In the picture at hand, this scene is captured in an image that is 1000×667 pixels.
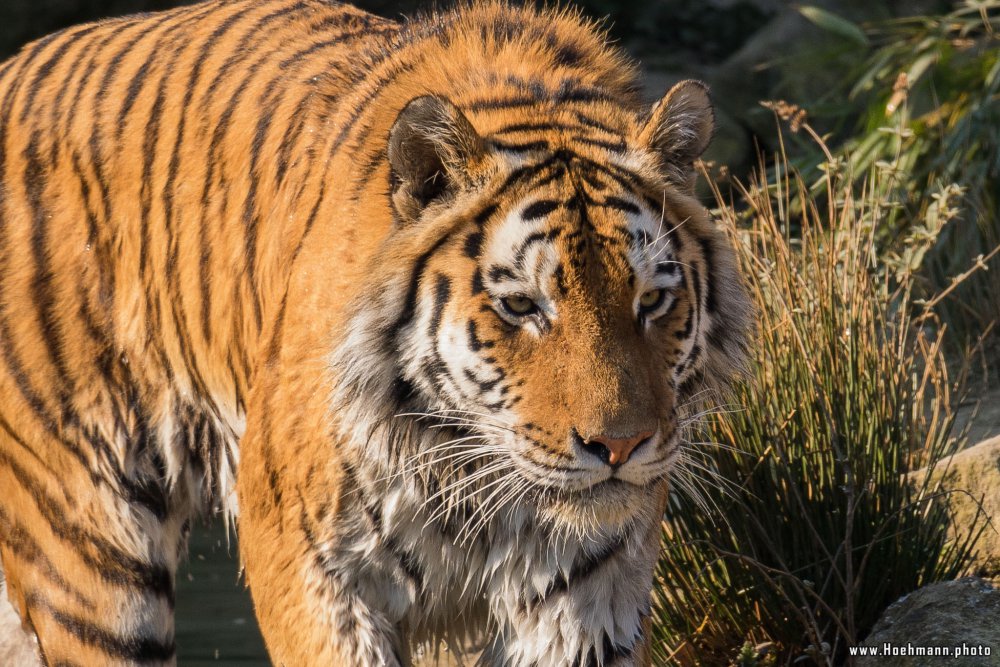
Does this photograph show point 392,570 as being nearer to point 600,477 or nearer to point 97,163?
point 600,477

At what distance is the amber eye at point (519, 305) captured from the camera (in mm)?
2377

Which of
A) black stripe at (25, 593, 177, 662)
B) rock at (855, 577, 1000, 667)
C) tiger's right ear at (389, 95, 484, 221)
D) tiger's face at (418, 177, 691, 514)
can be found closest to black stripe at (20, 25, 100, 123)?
black stripe at (25, 593, 177, 662)

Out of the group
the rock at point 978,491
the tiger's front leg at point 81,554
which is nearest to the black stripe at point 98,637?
the tiger's front leg at point 81,554

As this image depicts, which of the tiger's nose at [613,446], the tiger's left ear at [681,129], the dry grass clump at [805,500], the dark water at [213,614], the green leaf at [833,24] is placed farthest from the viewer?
the green leaf at [833,24]

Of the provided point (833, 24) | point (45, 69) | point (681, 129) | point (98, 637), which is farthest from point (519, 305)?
point (833, 24)

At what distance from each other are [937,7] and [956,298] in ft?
11.8

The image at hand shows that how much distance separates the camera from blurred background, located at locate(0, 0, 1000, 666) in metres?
3.36

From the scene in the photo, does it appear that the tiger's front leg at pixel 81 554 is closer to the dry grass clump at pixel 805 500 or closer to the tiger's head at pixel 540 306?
the tiger's head at pixel 540 306

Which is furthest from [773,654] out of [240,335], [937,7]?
[937,7]

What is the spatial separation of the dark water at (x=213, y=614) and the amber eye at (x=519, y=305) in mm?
2325

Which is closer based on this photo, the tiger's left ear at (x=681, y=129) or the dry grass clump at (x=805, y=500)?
the tiger's left ear at (x=681, y=129)

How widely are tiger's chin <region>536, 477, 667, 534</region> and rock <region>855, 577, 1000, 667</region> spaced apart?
0.90m

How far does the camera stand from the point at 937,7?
8680 millimetres

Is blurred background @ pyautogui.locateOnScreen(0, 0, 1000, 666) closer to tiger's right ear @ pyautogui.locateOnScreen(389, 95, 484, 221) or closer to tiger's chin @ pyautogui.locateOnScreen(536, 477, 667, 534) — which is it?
tiger's chin @ pyautogui.locateOnScreen(536, 477, 667, 534)
